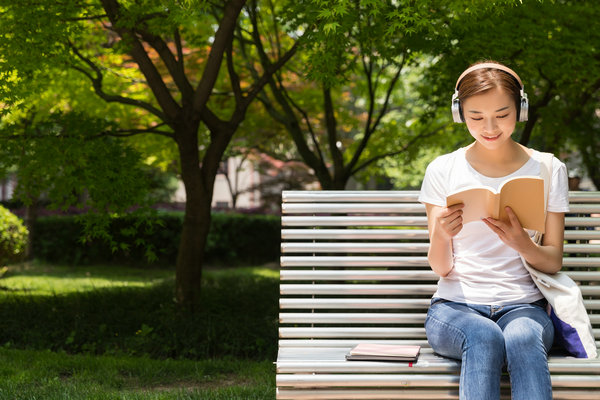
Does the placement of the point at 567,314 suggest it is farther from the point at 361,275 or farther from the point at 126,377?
the point at 126,377

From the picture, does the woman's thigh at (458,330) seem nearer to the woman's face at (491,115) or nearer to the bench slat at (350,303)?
the bench slat at (350,303)

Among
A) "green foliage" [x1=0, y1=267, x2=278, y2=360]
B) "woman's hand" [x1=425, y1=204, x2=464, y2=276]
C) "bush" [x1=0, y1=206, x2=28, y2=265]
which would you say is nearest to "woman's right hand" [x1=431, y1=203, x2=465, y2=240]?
"woman's hand" [x1=425, y1=204, x2=464, y2=276]

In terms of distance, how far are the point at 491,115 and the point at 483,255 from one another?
0.58m

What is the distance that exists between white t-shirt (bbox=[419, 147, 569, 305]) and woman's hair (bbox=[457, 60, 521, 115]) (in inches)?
12.7

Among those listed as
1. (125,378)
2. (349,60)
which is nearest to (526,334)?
(125,378)

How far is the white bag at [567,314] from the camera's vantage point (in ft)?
9.61

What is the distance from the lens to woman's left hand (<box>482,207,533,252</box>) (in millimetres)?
2836

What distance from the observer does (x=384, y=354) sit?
9.55 feet

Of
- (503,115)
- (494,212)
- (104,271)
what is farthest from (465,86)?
(104,271)

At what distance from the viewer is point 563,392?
280 cm

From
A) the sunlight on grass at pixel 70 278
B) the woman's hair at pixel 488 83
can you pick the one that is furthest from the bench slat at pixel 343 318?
the sunlight on grass at pixel 70 278

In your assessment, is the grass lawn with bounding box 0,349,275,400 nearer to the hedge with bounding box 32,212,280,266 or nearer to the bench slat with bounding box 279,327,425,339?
the bench slat with bounding box 279,327,425,339

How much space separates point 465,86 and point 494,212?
22.1 inches

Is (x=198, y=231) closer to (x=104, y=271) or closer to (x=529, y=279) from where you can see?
(x=529, y=279)
